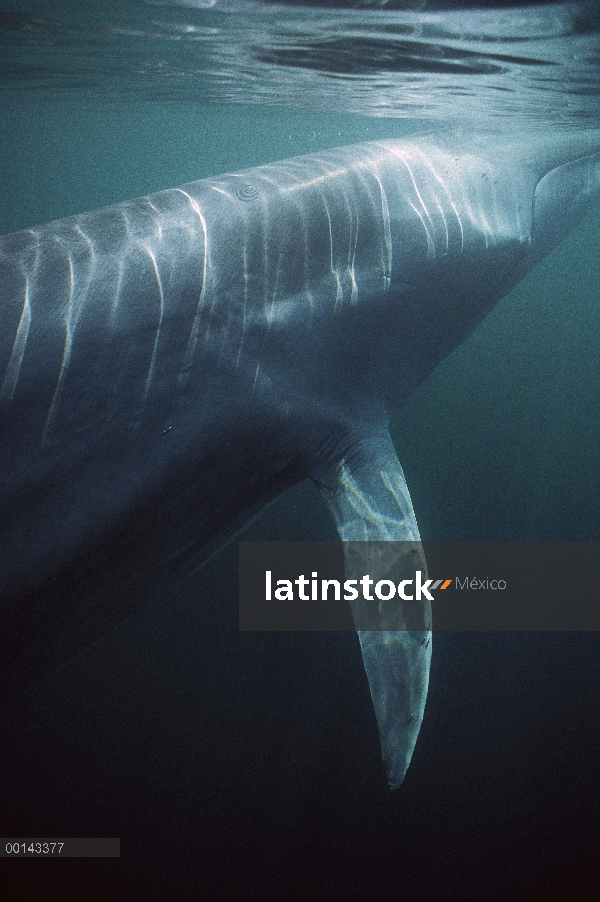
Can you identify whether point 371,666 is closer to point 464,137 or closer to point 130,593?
point 130,593

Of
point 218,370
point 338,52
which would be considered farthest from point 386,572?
point 338,52

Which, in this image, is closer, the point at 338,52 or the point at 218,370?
the point at 218,370

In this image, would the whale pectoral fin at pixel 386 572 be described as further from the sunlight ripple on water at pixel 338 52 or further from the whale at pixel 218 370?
the sunlight ripple on water at pixel 338 52

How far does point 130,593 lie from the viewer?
12.3 ft

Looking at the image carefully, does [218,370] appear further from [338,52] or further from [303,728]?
[338,52]

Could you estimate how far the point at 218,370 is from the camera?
3410 mm

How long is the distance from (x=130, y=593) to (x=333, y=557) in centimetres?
570

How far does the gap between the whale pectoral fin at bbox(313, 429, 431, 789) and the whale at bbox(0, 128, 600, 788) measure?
14 mm

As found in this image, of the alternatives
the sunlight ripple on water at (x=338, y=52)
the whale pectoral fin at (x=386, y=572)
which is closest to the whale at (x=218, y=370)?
the whale pectoral fin at (x=386, y=572)

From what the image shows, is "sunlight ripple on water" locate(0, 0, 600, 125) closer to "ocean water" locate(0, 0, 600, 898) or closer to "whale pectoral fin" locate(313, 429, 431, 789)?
"ocean water" locate(0, 0, 600, 898)

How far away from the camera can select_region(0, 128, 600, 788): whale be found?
293cm

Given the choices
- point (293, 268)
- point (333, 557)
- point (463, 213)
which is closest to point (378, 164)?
point (463, 213)

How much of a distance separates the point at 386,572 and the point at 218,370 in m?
1.80

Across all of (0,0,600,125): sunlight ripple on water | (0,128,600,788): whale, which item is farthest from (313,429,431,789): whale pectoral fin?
(0,0,600,125): sunlight ripple on water
